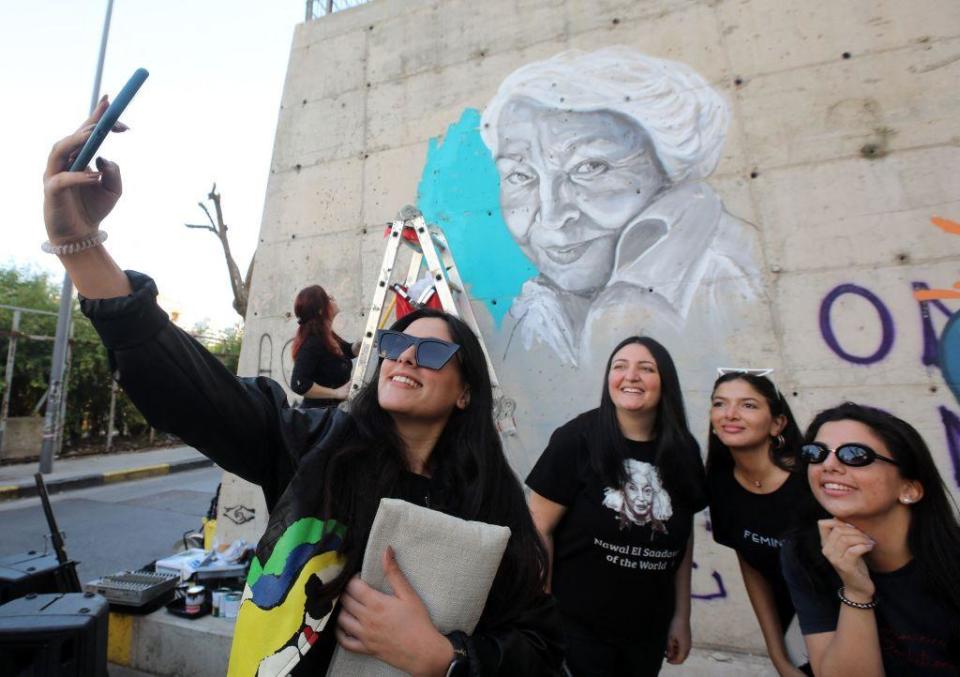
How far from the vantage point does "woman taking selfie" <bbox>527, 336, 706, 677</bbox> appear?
5.75ft

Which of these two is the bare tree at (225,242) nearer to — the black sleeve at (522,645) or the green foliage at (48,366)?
the green foliage at (48,366)

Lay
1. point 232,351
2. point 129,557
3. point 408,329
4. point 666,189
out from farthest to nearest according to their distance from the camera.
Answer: point 232,351 → point 129,557 → point 666,189 → point 408,329

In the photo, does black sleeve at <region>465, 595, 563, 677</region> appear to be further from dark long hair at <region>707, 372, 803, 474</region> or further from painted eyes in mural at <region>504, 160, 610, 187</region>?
painted eyes in mural at <region>504, 160, 610, 187</region>

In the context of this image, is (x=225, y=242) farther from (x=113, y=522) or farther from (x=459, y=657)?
(x=459, y=657)

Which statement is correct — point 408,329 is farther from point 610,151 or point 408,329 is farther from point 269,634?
point 610,151

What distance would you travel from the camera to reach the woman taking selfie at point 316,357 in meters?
2.92

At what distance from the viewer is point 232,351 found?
15898mm

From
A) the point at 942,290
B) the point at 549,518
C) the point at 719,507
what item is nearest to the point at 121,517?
the point at 549,518

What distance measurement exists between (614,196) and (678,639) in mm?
2468

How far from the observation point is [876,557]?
Result: 141cm

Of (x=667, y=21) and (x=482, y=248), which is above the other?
(x=667, y=21)

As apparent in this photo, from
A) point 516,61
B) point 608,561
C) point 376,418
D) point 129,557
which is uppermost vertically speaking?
point 516,61

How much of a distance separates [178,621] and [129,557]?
2.57 metres

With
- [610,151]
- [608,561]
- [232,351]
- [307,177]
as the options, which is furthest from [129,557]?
[232,351]
